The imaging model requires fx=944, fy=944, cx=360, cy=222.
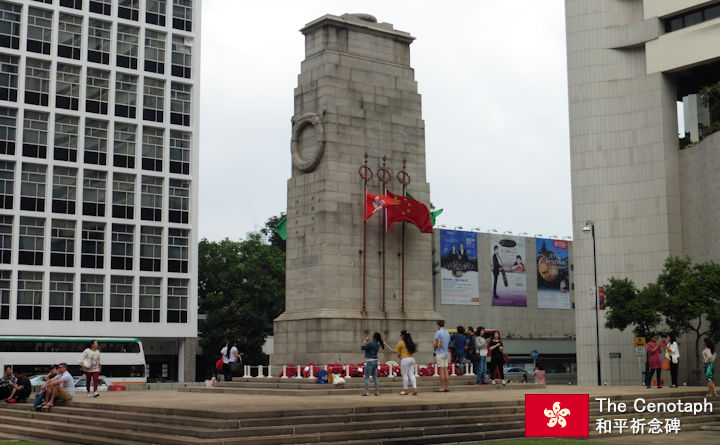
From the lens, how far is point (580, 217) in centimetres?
5856

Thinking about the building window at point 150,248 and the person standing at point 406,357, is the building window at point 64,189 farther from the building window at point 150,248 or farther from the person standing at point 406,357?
the person standing at point 406,357

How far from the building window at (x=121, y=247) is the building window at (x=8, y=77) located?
12.1m

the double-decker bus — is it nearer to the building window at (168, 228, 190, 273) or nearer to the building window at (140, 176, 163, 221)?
the building window at (168, 228, 190, 273)

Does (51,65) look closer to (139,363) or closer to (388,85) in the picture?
(139,363)

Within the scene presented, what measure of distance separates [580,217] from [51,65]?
40.0 m

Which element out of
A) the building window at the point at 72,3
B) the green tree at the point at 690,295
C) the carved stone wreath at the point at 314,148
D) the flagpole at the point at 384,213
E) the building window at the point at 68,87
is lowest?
the green tree at the point at 690,295

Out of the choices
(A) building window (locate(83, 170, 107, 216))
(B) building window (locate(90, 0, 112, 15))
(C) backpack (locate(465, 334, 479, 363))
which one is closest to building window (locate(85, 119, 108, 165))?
(A) building window (locate(83, 170, 107, 216))

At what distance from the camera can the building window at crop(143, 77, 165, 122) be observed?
244ft

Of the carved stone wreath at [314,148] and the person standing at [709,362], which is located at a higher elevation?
the carved stone wreath at [314,148]

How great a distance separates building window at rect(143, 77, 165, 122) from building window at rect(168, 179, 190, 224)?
530cm

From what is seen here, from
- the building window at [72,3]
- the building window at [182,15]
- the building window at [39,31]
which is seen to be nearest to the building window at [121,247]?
the building window at [39,31]

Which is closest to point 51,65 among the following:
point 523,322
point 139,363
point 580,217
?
point 139,363

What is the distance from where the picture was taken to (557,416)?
22125 mm

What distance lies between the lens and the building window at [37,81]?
227 feet
